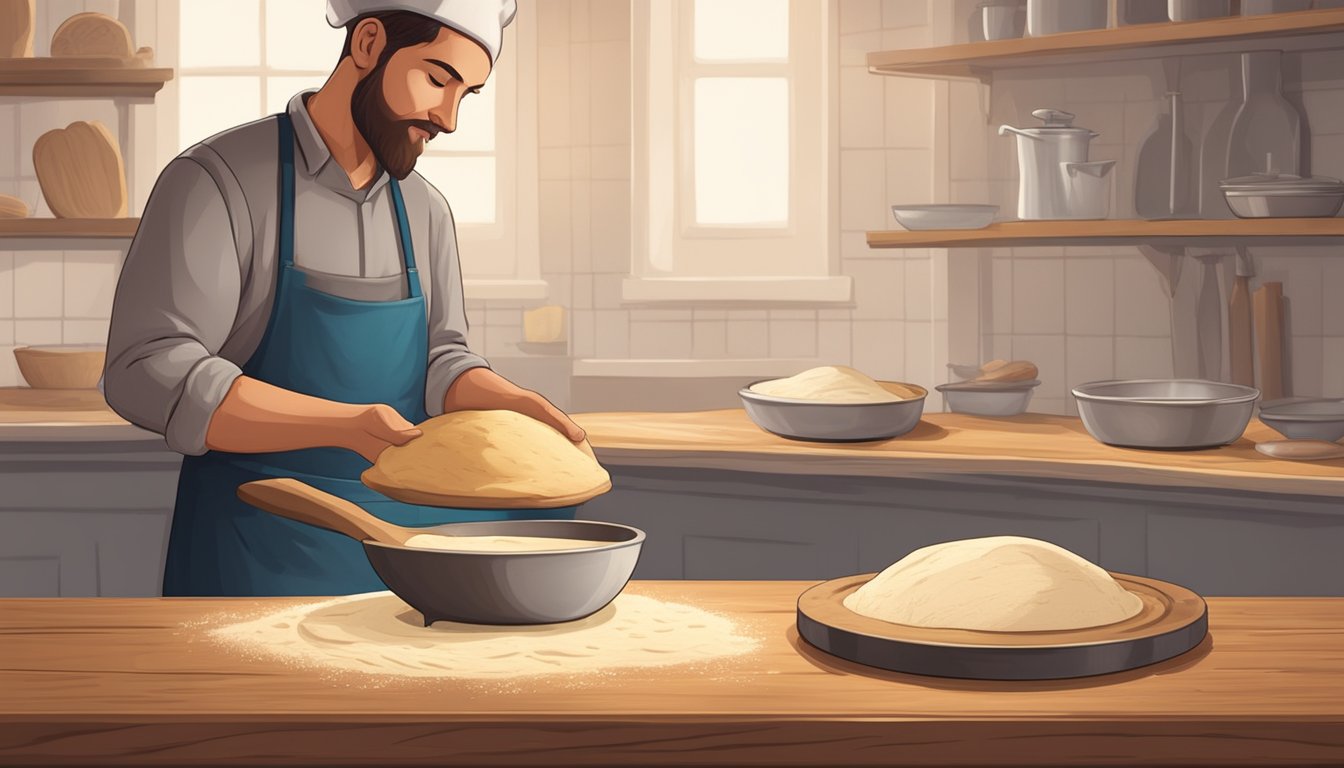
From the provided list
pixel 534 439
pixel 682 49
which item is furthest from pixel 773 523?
pixel 682 49

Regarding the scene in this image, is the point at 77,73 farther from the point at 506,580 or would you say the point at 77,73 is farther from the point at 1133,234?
the point at 506,580

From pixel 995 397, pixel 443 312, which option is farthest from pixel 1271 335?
pixel 443 312

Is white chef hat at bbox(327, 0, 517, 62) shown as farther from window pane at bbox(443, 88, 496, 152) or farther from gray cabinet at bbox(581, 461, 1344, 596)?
window pane at bbox(443, 88, 496, 152)

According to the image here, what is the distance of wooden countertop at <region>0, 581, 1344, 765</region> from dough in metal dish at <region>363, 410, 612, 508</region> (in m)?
0.31

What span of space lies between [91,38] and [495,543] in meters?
2.96

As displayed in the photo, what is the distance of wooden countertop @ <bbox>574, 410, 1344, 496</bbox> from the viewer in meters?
2.52

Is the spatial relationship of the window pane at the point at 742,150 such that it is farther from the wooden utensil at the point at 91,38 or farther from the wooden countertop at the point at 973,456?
the wooden utensil at the point at 91,38

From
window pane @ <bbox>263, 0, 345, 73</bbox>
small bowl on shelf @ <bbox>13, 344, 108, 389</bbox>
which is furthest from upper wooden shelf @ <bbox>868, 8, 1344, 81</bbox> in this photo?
small bowl on shelf @ <bbox>13, 344, 108, 389</bbox>

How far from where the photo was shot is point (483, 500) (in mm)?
1502

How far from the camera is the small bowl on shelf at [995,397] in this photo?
3.33 meters

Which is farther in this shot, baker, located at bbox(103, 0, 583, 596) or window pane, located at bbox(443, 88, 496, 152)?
window pane, located at bbox(443, 88, 496, 152)

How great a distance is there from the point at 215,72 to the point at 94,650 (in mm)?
3368

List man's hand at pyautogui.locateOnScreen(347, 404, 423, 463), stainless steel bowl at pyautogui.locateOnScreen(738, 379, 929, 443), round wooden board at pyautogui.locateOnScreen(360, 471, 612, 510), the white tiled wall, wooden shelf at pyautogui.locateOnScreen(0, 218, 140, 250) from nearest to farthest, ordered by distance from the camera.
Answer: round wooden board at pyautogui.locateOnScreen(360, 471, 612, 510)
man's hand at pyautogui.locateOnScreen(347, 404, 423, 463)
stainless steel bowl at pyautogui.locateOnScreen(738, 379, 929, 443)
wooden shelf at pyautogui.locateOnScreen(0, 218, 140, 250)
the white tiled wall

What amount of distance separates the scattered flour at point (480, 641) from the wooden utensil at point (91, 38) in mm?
2810
